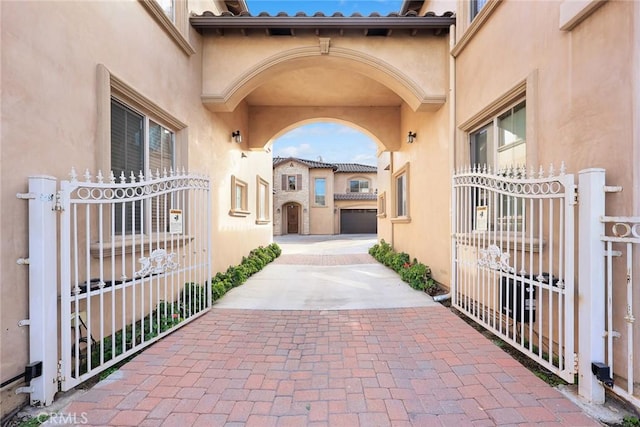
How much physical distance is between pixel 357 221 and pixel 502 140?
2074 centimetres

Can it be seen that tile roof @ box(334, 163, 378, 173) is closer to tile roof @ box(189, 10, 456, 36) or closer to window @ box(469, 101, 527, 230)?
tile roof @ box(189, 10, 456, 36)

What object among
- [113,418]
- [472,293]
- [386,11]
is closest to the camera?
[113,418]

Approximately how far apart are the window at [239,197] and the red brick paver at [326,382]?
3.32 meters

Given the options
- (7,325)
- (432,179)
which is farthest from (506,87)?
(7,325)

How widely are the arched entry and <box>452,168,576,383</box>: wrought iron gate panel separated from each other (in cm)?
1992

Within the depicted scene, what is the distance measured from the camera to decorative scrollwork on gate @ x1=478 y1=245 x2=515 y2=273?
10.6 ft

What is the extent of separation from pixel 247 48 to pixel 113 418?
5.44 meters

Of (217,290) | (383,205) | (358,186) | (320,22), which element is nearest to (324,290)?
(217,290)

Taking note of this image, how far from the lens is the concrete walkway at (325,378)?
2.13 m

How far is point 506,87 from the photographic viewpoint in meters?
3.61

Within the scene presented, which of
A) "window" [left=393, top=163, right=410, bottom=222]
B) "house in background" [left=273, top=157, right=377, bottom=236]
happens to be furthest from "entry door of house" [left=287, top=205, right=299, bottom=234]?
"window" [left=393, top=163, right=410, bottom=222]

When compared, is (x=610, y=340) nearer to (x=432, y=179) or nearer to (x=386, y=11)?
(x=432, y=179)

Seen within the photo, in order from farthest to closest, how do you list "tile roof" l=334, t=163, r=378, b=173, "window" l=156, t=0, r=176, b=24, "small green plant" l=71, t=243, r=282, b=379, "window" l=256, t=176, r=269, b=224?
"tile roof" l=334, t=163, r=378, b=173, "window" l=256, t=176, r=269, b=224, "window" l=156, t=0, r=176, b=24, "small green plant" l=71, t=243, r=282, b=379

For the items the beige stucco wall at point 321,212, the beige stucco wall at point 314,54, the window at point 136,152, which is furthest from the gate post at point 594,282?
the beige stucco wall at point 321,212
